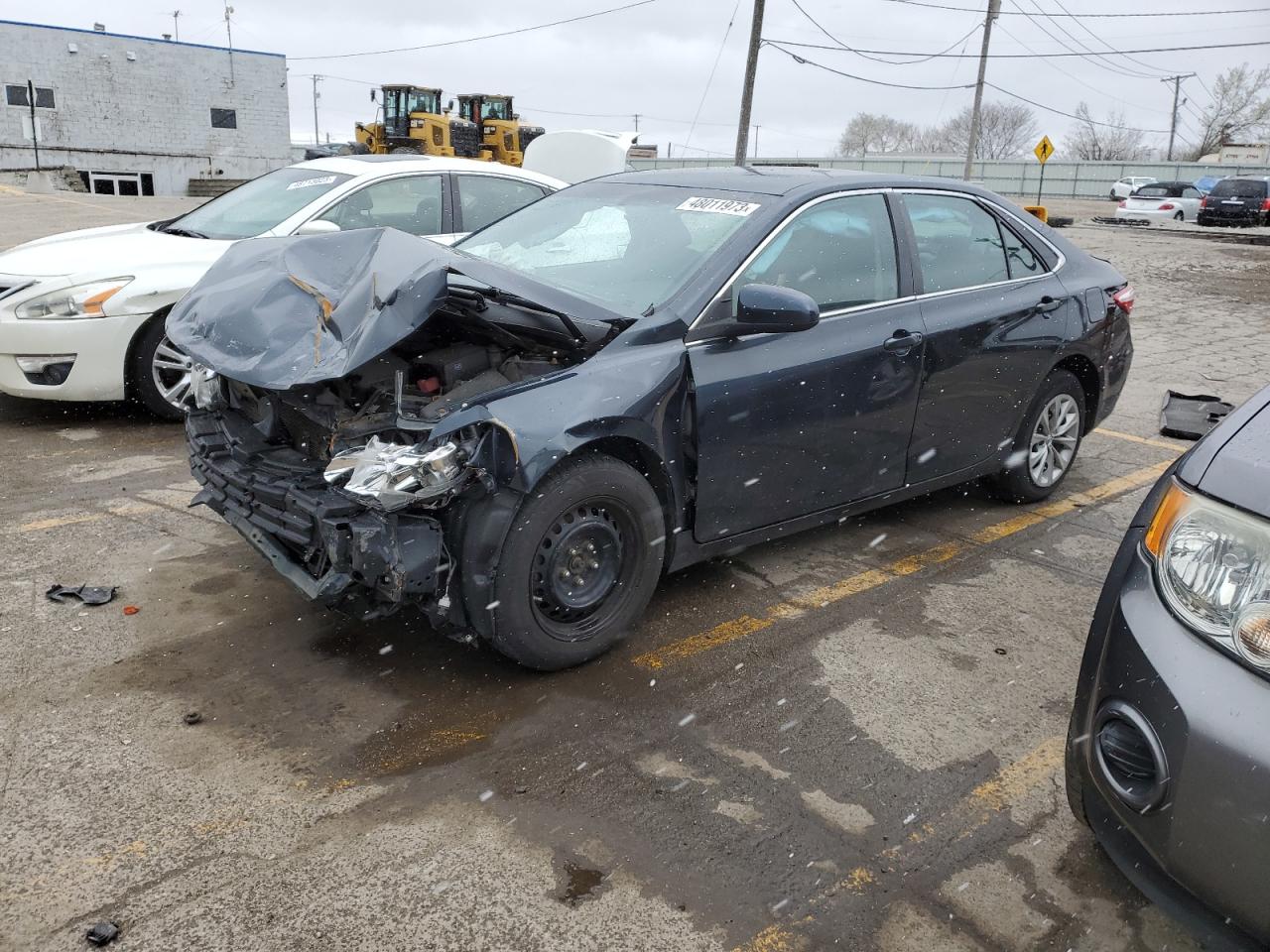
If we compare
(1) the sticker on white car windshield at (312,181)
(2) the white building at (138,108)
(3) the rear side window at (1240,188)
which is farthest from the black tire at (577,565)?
(2) the white building at (138,108)

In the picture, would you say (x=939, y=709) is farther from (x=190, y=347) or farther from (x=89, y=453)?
(x=89, y=453)

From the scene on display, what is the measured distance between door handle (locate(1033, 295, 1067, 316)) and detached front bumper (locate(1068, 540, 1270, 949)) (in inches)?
117

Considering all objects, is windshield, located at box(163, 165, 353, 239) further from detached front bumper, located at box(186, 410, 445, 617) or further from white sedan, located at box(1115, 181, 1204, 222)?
white sedan, located at box(1115, 181, 1204, 222)

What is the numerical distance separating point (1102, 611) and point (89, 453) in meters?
5.47

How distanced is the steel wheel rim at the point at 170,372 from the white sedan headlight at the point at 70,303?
15.0 inches

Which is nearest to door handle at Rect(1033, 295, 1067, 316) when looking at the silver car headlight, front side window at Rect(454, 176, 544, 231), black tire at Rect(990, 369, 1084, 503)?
black tire at Rect(990, 369, 1084, 503)

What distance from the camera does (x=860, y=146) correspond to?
9912 cm

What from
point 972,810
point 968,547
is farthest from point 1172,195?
point 972,810

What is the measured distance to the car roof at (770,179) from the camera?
4301mm

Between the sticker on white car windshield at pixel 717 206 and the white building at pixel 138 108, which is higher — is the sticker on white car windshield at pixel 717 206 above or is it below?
below

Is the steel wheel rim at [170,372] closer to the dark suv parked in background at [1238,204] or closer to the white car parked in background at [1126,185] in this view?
the dark suv parked in background at [1238,204]

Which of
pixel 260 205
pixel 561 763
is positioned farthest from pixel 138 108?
pixel 561 763

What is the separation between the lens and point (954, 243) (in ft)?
15.7

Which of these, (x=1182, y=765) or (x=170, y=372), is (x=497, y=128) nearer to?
(x=170, y=372)
